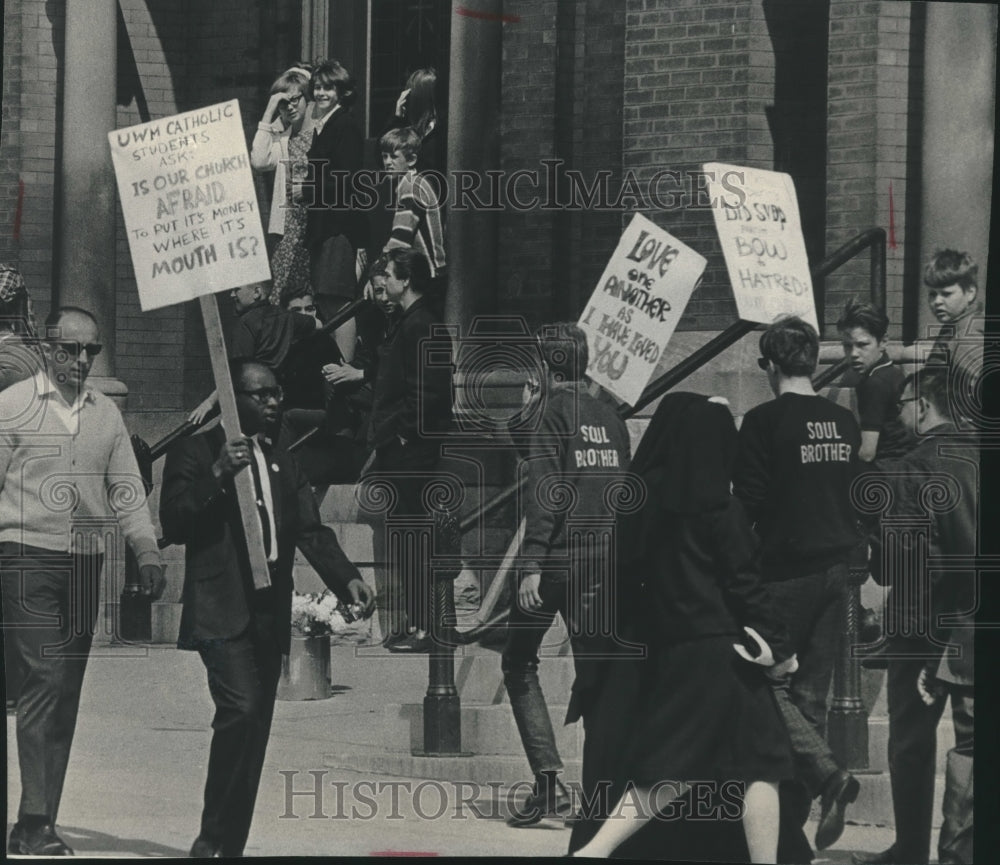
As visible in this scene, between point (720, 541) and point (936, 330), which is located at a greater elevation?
point (936, 330)

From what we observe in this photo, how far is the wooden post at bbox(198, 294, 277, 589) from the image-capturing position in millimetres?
9031

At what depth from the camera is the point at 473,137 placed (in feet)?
37.4

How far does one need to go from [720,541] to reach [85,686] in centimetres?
277

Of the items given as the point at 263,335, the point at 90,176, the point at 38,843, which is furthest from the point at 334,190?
the point at 38,843

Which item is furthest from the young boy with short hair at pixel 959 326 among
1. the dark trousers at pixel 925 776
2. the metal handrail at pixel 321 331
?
the metal handrail at pixel 321 331

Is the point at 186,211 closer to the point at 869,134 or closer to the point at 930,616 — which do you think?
the point at 869,134

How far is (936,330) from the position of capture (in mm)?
9305

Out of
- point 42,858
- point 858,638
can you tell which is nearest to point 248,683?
point 42,858

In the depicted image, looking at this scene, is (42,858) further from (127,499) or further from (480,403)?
(480,403)

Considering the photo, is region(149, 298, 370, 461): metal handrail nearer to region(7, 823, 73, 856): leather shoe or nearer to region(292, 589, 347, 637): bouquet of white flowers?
region(292, 589, 347, 637): bouquet of white flowers

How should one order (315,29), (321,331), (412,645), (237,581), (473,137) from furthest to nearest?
(315,29) < (473,137) < (321,331) < (412,645) < (237,581)

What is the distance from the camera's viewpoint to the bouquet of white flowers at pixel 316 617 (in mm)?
9953

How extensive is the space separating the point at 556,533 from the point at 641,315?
99 centimetres

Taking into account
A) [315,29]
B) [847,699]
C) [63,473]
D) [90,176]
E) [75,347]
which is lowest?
[847,699]
